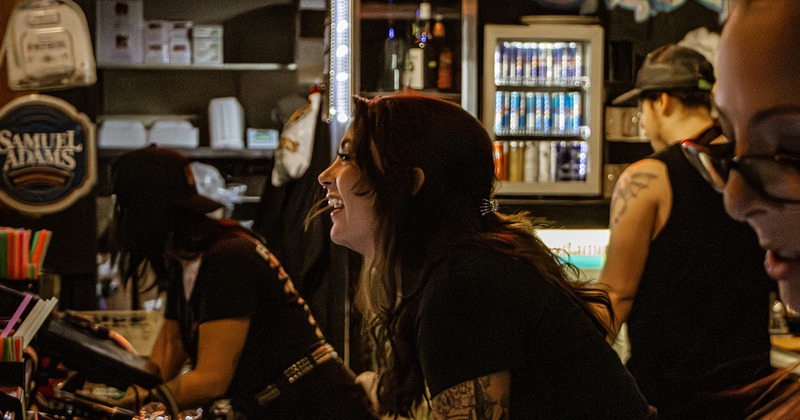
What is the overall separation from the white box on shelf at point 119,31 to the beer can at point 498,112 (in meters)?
2.33

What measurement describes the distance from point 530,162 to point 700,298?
2.97m

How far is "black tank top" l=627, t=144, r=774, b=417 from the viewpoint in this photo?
2281mm

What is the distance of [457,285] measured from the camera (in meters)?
1.43

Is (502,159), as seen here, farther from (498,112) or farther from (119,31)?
(119,31)

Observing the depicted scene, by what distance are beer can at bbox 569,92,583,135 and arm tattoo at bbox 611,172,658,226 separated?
2.78 meters

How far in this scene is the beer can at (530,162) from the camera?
5.21 meters

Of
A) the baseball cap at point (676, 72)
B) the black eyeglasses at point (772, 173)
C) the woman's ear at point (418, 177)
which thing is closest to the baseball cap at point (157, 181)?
the woman's ear at point (418, 177)

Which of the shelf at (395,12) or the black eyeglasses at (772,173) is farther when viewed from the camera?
the shelf at (395,12)

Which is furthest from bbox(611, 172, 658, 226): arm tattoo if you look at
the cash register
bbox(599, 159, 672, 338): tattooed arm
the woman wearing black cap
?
the cash register

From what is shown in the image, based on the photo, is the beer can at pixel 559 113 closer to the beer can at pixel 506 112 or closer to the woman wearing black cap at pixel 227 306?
the beer can at pixel 506 112

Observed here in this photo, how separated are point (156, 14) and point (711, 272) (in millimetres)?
4748

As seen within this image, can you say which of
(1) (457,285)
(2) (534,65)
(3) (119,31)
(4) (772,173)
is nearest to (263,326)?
(1) (457,285)

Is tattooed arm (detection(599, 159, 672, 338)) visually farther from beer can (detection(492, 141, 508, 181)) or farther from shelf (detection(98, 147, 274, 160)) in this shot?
shelf (detection(98, 147, 274, 160))

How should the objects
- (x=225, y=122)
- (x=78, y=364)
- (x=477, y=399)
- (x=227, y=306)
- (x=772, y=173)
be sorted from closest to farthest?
(x=772, y=173), (x=477, y=399), (x=78, y=364), (x=227, y=306), (x=225, y=122)
